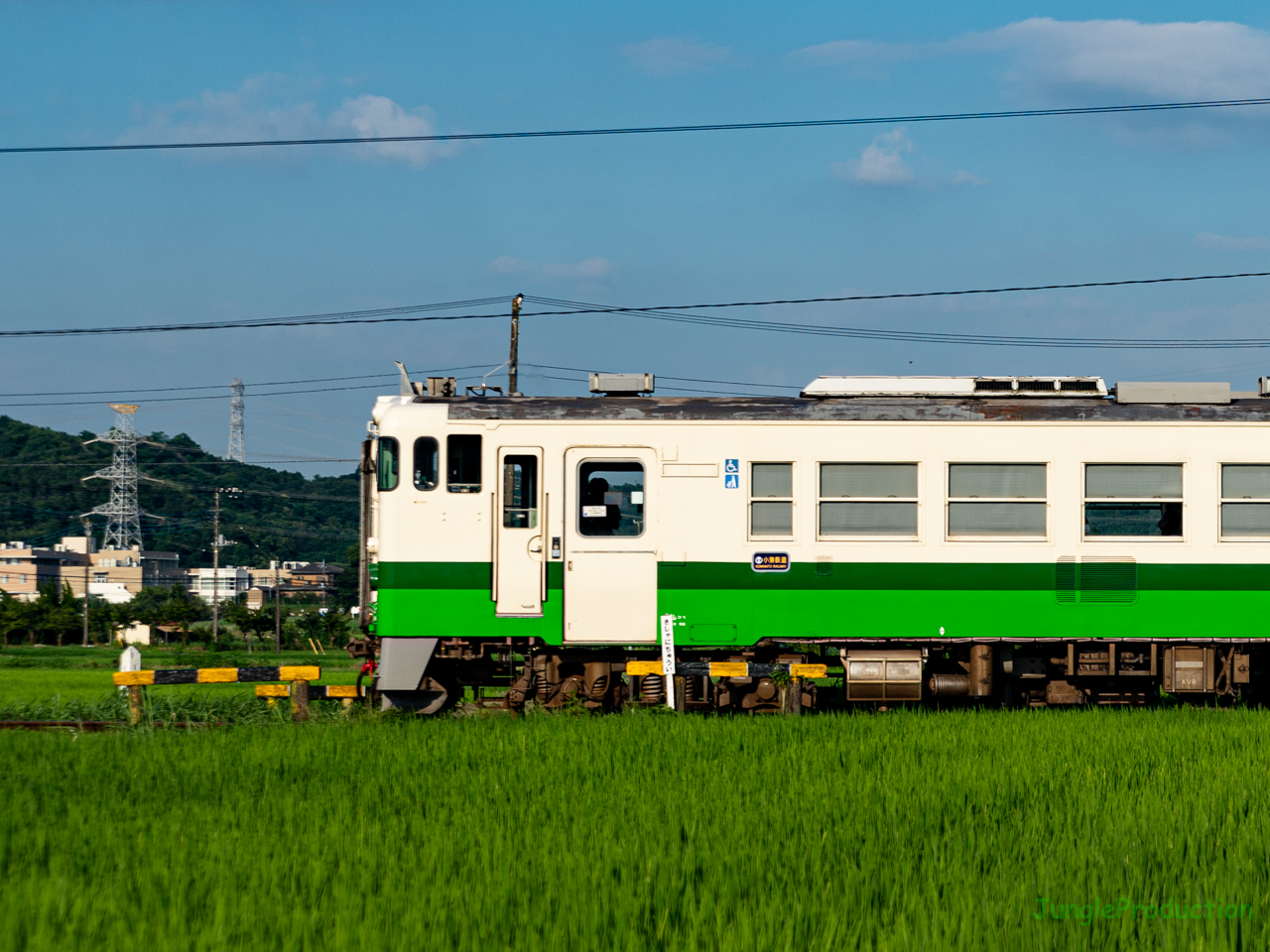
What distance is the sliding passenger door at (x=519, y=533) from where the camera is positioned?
15273 millimetres

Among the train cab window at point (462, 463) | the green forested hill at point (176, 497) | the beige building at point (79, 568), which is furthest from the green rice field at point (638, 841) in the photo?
the green forested hill at point (176, 497)

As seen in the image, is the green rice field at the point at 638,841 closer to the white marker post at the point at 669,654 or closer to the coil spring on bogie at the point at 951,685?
the white marker post at the point at 669,654

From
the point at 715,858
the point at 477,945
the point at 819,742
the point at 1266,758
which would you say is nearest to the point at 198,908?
the point at 477,945

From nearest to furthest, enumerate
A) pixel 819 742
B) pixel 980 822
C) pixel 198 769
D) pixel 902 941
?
1. pixel 902 941
2. pixel 980 822
3. pixel 198 769
4. pixel 819 742

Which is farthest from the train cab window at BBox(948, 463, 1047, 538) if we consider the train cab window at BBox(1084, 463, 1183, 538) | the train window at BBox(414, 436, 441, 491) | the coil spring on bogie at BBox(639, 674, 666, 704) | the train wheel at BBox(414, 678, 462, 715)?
the train wheel at BBox(414, 678, 462, 715)

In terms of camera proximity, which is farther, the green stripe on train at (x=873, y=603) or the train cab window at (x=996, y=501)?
the train cab window at (x=996, y=501)

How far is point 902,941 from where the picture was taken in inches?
219

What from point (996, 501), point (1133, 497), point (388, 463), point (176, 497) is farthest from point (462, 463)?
point (176, 497)

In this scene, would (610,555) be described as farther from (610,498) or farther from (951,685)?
(951,685)

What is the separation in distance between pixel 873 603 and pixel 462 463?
5.41 metres

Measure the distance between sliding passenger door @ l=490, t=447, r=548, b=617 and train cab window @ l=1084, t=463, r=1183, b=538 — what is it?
270 inches

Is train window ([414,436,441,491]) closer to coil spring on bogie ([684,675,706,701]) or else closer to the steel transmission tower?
coil spring on bogie ([684,675,706,701])

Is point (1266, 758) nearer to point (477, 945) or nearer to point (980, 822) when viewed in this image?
point (980, 822)

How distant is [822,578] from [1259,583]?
5.43 m
